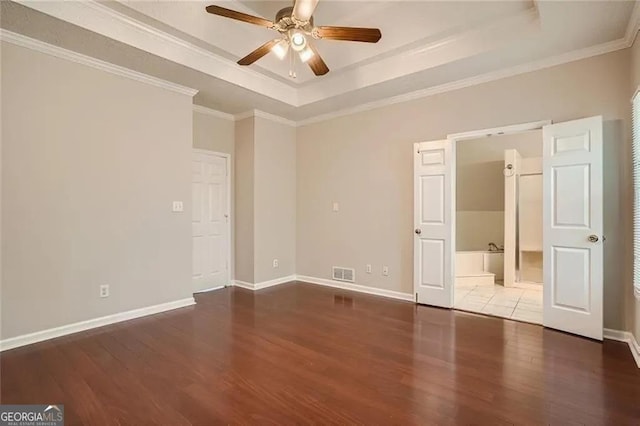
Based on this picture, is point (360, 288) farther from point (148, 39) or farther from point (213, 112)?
point (148, 39)

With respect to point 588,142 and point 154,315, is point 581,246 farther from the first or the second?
point 154,315

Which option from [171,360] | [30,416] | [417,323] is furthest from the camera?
[417,323]

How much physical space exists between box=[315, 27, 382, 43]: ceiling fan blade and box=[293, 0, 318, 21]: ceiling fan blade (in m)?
0.16

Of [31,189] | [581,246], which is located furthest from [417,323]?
[31,189]

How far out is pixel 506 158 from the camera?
5.43 meters

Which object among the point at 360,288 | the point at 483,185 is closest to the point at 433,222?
the point at 360,288

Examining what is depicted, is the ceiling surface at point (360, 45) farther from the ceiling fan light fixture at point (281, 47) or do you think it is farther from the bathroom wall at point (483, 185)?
the bathroom wall at point (483, 185)

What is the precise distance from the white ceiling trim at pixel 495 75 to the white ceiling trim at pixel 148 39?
141 cm

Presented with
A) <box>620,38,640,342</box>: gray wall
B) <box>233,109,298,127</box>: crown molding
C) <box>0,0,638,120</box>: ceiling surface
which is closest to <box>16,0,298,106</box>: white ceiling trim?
<box>0,0,638,120</box>: ceiling surface

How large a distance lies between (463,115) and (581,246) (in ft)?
6.24

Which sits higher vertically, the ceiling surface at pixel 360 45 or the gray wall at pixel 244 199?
the ceiling surface at pixel 360 45

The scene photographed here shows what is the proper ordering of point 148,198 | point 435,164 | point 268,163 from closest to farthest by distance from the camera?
point 148,198 → point 435,164 → point 268,163

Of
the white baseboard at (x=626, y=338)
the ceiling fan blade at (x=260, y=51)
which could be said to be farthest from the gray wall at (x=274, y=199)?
the white baseboard at (x=626, y=338)

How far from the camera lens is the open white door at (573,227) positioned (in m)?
2.95
